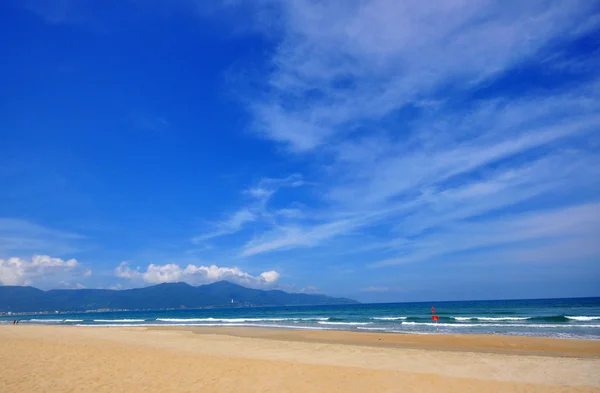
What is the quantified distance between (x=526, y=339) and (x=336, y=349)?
11.9m

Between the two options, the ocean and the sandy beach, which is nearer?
the sandy beach

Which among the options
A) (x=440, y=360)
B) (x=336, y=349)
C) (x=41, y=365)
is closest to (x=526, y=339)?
(x=440, y=360)

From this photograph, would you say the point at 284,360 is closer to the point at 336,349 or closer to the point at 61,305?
the point at 336,349

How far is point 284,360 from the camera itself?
1239 centimetres

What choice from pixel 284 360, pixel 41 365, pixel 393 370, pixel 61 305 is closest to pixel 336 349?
pixel 284 360

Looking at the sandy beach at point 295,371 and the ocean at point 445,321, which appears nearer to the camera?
the sandy beach at point 295,371

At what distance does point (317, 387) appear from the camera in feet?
28.7

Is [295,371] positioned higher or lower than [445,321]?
higher

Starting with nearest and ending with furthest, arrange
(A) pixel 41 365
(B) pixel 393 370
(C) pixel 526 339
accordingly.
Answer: (B) pixel 393 370 → (A) pixel 41 365 → (C) pixel 526 339

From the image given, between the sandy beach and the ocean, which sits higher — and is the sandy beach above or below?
above

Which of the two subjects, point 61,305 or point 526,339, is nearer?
point 526,339

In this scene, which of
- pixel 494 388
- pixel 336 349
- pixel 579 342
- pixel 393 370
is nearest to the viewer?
pixel 494 388

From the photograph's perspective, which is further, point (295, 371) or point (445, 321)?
point (445, 321)

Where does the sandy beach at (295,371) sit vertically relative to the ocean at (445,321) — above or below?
above
